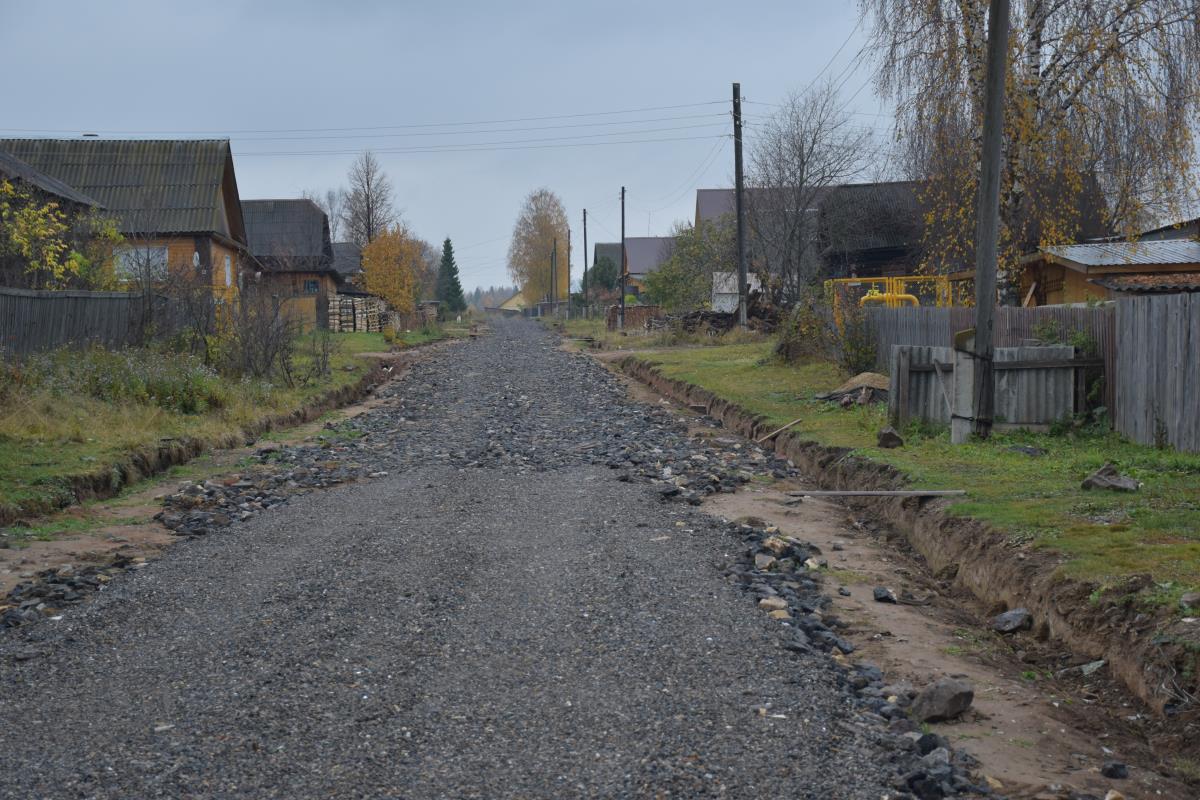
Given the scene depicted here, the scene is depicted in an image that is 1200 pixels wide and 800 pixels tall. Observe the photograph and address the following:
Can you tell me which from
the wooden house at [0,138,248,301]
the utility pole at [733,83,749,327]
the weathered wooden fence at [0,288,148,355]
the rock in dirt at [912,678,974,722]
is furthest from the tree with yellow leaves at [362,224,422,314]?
the rock in dirt at [912,678,974,722]

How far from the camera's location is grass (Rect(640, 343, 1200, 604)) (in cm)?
752

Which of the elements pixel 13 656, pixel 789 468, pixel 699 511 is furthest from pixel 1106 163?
pixel 13 656

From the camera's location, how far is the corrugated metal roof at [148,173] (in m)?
36.2

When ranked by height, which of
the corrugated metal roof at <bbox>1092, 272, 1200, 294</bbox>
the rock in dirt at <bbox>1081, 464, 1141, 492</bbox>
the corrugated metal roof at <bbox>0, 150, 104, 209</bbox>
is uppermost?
the corrugated metal roof at <bbox>0, 150, 104, 209</bbox>

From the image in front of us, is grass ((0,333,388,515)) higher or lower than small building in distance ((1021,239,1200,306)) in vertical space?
lower

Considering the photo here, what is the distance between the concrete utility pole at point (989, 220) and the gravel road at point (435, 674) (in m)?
4.82

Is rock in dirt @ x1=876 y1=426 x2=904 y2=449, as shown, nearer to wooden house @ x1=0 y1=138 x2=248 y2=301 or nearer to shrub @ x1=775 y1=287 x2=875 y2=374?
shrub @ x1=775 y1=287 x2=875 y2=374

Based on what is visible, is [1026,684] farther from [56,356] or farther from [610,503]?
[56,356]

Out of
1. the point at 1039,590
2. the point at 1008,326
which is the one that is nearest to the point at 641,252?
the point at 1008,326

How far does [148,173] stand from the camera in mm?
37250

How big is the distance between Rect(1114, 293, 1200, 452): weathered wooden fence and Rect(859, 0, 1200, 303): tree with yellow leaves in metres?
6.06

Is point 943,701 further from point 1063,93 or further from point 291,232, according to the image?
point 291,232

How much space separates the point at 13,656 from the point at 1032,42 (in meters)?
18.6

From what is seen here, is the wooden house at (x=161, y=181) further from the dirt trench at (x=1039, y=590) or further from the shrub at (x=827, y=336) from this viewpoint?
the dirt trench at (x=1039, y=590)
